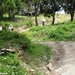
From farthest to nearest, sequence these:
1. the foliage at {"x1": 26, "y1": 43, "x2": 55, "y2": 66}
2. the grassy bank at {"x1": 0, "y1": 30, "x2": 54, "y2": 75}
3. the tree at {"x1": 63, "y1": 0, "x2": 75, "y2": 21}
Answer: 1. the tree at {"x1": 63, "y1": 0, "x2": 75, "y2": 21}
2. the foliage at {"x1": 26, "y1": 43, "x2": 55, "y2": 66}
3. the grassy bank at {"x1": 0, "y1": 30, "x2": 54, "y2": 75}

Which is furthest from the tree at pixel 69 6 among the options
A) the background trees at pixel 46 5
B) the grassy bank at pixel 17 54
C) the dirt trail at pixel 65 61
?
the grassy bank at pixel 17 54

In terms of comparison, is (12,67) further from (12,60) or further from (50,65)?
(50,65)

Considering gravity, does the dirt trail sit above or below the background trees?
above

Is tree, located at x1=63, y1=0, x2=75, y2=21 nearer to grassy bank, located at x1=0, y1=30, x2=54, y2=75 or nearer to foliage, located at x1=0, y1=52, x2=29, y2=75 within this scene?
grassy bank, located at x1=0, y1=30, x2=54, y2=75

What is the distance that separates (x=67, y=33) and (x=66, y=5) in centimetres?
1768

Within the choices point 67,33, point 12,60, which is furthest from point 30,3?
point 12,60

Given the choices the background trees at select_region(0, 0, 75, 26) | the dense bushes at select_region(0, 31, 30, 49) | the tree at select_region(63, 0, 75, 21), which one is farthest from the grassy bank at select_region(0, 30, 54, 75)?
the background trees at select_region(0, 0, 75, 26)

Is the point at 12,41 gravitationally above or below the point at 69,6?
above

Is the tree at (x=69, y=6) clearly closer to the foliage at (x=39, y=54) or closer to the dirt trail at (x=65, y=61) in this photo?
the dirt trail at (x=65, y=61)

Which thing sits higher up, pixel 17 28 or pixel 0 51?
pixel 0 51

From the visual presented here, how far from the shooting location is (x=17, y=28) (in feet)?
136

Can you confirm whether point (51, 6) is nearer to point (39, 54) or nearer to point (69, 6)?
point (69, 6)

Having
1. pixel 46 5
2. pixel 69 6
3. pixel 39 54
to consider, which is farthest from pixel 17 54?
pixel 46 5

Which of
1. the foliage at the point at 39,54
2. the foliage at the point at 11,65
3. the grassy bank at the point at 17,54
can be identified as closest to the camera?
the foliage at the point at 11,65
